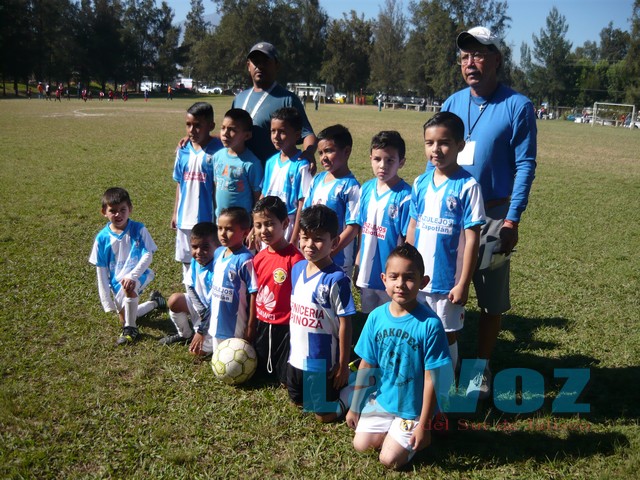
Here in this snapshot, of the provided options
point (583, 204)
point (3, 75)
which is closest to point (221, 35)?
point (3, 75)

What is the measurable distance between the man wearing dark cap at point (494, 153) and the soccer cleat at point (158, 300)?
327 centimetres

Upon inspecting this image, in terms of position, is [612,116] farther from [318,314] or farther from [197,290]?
[318,314]

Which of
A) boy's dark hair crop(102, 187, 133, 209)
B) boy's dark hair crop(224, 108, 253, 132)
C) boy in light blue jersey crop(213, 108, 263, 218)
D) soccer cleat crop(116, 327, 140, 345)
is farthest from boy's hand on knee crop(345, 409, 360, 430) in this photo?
boy's dark hair crop(102, 187, 133, 209)

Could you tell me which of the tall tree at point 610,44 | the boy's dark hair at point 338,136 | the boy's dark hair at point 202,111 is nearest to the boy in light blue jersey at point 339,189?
the boy's dark hair at point 338,136

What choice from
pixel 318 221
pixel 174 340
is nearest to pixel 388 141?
pixel 318 221

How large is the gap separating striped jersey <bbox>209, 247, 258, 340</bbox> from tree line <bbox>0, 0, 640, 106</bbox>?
68.1 meters

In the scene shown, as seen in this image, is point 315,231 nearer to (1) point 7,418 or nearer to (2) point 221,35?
(1) point 7,418

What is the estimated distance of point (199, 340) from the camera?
454cm

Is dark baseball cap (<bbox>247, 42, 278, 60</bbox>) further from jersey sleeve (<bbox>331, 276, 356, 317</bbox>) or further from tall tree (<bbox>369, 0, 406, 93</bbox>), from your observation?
tall tree (<bbox>369, 0, 406, 93</bbox>)

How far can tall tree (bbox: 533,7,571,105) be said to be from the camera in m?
79.2

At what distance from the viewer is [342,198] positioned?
445 centimetres

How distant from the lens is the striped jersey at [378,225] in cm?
412

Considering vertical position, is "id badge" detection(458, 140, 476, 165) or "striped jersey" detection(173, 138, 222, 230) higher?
"id badge" detection(458, 140, 476, 165)

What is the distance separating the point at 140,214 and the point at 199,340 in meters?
5.38
